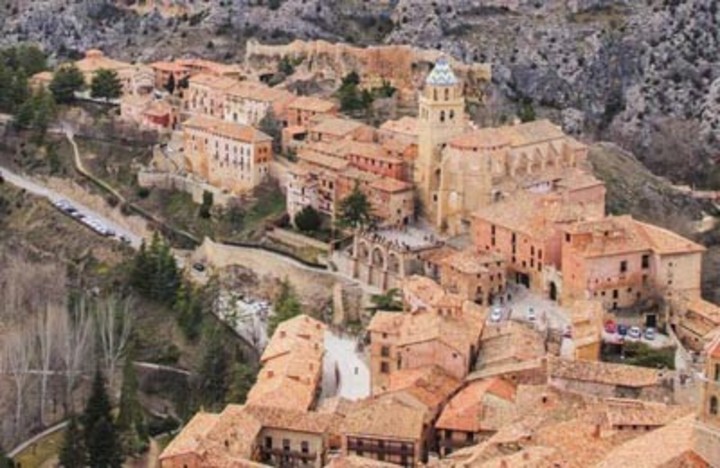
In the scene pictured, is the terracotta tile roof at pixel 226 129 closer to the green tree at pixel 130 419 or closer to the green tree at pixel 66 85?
the green tree at pixel 66 85

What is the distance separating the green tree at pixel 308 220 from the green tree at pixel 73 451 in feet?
59.9

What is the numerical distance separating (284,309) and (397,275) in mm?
4798

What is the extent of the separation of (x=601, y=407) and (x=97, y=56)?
182 feet

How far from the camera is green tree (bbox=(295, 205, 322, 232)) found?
211 ft

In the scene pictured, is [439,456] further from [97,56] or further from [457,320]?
[97,56]

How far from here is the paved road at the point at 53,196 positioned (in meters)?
71.2

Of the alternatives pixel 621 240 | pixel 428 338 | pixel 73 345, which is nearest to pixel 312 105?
pixel 73 345

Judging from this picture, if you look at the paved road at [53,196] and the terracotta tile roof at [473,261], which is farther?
the paved road at [53,196]

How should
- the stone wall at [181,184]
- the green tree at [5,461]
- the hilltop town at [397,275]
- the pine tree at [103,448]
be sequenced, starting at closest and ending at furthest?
the hilltop town at [397,275], the pine tree at [103,448], the green tree at [5,461], the stone wall at [181,184]

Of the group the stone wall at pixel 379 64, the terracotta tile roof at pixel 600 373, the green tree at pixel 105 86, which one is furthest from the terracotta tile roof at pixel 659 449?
the green tree at pixel 105 86

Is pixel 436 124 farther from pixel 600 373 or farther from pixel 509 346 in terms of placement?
Answer: pixel 600 373

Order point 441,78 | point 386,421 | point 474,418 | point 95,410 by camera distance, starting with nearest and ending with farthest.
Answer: point 386,421, point 474,418, point 95,410, point 441,78

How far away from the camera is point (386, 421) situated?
4394 centimetres

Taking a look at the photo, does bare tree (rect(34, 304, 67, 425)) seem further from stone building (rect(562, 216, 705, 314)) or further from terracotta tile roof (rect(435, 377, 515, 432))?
stone building (rect(562, 216, 705, 314))
